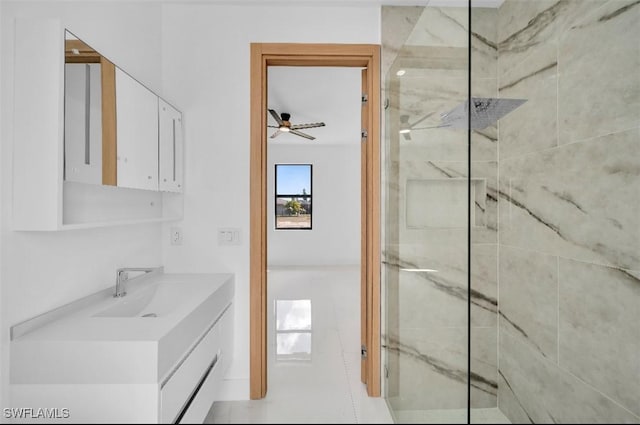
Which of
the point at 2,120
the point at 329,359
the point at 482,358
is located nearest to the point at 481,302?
the point at 482,358

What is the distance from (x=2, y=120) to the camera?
1028 millimetres

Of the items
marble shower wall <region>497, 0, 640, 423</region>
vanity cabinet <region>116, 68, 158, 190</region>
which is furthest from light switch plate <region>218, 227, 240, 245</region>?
marble shower wall <region>497, 0, 640, 423</region>

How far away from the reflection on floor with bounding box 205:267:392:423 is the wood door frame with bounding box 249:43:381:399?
0.14 m

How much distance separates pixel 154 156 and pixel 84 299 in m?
0.71

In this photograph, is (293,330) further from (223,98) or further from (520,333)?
(223,98)

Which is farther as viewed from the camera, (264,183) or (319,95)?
(319,95)

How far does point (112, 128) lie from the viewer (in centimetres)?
135

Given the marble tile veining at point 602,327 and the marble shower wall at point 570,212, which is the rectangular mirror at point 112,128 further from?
the marble tile veining at point 602,327

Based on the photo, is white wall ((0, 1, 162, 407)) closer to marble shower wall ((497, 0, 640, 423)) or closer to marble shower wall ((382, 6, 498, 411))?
Result: marble shower wall ((382, 6, 498, 411))

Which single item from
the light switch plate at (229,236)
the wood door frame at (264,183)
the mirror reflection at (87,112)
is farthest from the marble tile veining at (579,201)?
the mirror reflection at (87,112)

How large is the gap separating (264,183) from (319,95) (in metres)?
1.95

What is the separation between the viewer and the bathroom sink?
55.6 inches

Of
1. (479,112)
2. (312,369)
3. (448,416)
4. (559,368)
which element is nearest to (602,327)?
(559,368)

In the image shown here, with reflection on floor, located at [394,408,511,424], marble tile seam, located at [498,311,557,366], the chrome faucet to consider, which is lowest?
reflection on floor, located at [394,408,511,424]
